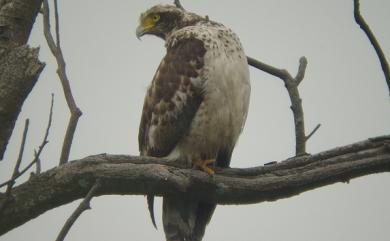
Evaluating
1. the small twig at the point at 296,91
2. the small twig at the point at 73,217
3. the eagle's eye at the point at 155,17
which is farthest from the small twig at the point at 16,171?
the eagle's eye at the point at 155,17

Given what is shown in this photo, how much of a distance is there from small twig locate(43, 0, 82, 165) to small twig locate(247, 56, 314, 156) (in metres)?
1.53

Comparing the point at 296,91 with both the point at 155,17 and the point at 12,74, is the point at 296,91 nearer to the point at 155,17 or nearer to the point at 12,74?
the point at 155,17

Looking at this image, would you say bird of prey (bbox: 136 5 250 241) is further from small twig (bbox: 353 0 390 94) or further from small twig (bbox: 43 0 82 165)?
small twig (bbox: 353 0 390 94)

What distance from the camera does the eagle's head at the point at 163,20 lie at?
5422 mm

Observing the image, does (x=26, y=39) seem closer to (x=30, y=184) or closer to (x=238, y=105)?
(x=30, y=184)

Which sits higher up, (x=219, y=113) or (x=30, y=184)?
(x=219, y=113)

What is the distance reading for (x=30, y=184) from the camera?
9.24 feet

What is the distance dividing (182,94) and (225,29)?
771mm

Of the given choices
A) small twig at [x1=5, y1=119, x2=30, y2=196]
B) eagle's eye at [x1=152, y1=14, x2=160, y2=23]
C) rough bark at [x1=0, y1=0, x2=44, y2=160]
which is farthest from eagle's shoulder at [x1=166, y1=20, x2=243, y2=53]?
small twig at [x1=5, y1=119, x2=30, y2=196]

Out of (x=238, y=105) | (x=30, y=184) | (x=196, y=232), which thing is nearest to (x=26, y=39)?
(x=30, y=184)

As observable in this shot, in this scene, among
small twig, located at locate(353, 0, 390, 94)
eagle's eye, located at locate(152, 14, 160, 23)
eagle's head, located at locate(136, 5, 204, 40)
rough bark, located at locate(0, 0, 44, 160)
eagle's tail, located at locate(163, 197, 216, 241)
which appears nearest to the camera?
rough bark, located at locate(0, 0, 44, 160)

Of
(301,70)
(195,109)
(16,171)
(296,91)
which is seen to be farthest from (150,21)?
(16,171)

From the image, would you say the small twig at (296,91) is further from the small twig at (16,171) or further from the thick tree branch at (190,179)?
the small twig at (16,171)

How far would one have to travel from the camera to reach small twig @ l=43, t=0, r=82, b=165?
9.82 ft
